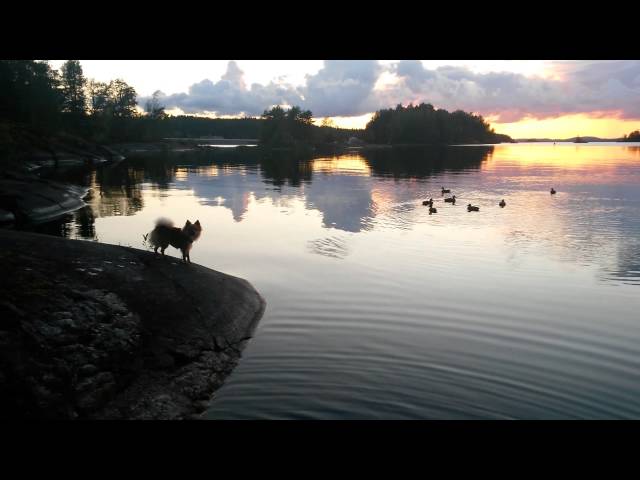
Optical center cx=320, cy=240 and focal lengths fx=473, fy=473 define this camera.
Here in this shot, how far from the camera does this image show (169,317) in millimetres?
11023

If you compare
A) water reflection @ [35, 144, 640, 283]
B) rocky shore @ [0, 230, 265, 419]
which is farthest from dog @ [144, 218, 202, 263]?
water reflection @ [35, 144, 640, 283]

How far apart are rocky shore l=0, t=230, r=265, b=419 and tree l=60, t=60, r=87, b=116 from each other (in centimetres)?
15079

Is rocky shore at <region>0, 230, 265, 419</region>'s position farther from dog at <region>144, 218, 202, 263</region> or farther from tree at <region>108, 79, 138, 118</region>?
tree at <region>108, 79, 138, 118</region>

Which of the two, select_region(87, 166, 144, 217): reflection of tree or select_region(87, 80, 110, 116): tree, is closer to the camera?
select_region(87, 166, 144, 217): reflection of tree

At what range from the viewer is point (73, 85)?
488 feet

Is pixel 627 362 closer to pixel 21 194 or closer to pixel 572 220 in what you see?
pixel 572 220

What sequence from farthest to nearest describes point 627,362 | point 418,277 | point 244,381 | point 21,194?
point 21,194, point 418,277, point 627,362, point 244,381

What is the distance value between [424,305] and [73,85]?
6459 inches

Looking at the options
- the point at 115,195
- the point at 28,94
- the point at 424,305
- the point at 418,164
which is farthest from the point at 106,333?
the point at 28,94

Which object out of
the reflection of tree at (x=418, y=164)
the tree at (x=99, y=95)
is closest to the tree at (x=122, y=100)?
the tree at (x=99, y=95)

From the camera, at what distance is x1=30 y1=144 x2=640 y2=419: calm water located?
9742 millimetres

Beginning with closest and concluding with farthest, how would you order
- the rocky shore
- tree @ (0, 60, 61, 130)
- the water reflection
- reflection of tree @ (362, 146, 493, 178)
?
1. the rocky shore
2. the water reflection
3. reflection of tree @ (362, 146, 493, 178)
4. tree @ (0, 60, 61, 130)
